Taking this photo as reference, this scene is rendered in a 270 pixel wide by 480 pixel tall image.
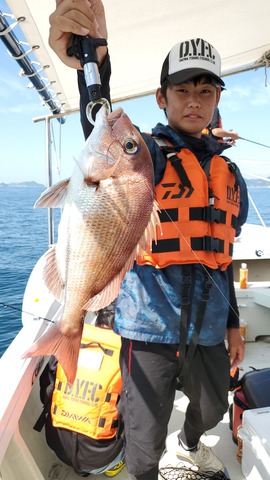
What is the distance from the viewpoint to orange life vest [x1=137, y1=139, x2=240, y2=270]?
5.99 ft

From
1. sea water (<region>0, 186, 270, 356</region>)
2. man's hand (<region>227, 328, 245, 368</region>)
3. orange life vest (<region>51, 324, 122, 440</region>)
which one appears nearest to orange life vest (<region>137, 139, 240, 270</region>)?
man's hand (<region>227, 328, 245, 368</region>)

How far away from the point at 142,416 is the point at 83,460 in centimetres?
73

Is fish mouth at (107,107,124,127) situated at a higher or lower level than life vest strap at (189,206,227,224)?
higher

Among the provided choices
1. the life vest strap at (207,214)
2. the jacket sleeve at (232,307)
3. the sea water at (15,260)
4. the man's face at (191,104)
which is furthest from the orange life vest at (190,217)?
the sea water at (15,260)

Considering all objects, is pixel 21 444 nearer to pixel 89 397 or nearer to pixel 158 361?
pixel 89 397

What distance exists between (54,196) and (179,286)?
0.85 m

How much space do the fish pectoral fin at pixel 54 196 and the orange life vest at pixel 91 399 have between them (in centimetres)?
147

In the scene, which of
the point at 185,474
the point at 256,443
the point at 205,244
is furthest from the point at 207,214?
the point at 185,474

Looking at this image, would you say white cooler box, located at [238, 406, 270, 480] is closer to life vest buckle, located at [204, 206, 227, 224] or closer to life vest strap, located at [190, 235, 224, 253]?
life vest strap, located at [190, 235, 224, 253]

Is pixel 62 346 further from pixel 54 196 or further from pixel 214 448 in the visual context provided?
pixel 214 448

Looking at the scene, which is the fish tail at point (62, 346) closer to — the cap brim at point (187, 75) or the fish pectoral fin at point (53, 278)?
the fish pectoral fin at point (53, 278)

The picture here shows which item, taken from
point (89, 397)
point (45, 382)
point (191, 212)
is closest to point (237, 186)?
point (191, 212)

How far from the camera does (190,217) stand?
1.89 metres

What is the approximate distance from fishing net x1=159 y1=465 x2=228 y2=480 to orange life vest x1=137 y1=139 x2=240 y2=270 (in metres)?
1.46
